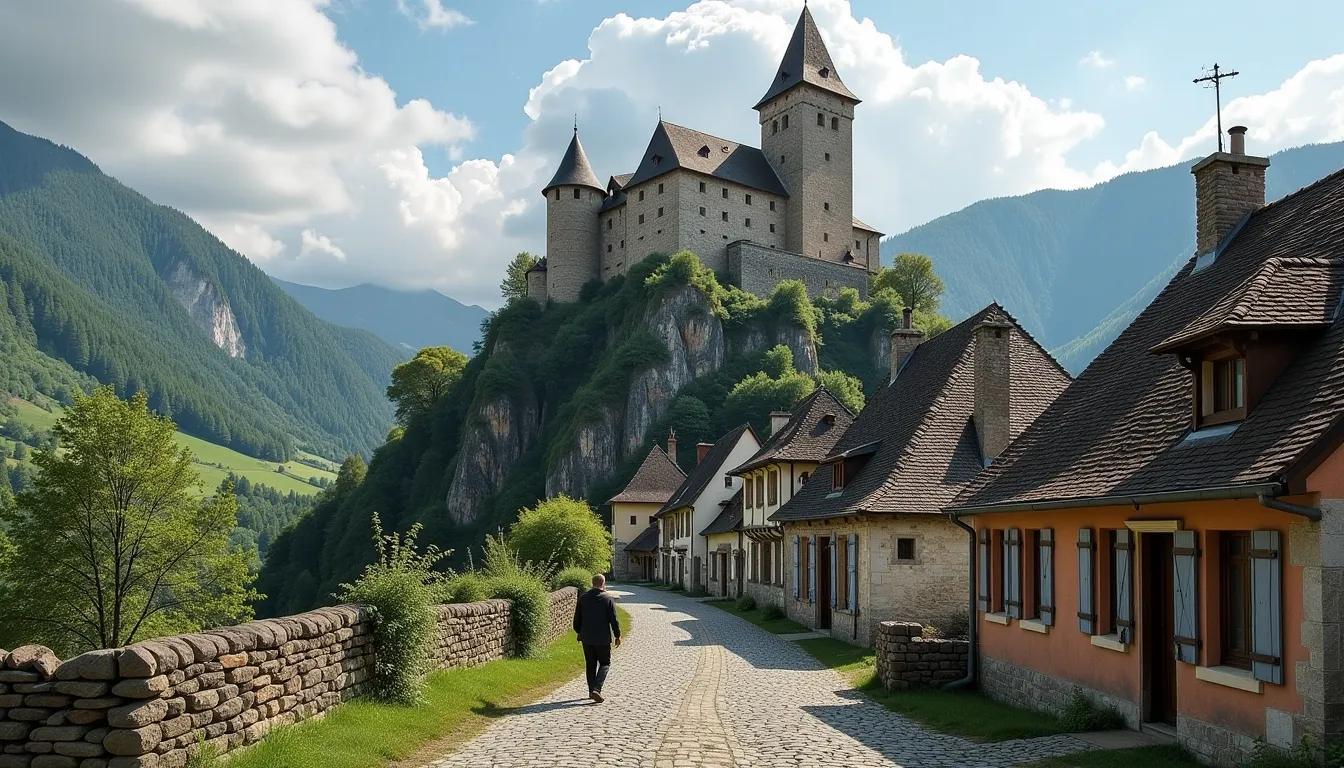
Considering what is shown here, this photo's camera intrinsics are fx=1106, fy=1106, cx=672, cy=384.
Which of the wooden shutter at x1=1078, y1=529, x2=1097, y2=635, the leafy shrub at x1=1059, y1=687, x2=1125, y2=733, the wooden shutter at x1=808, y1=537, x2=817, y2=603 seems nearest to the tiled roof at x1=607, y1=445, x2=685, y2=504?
the wooden shutter at x1=808, y1=537, x2=817, y2=603

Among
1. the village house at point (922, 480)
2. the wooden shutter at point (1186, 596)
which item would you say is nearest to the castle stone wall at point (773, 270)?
the village house at point (922, 480)

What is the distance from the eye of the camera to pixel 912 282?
360 ft

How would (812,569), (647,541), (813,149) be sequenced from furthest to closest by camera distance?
1. (813,149)
2. (647,541)
3. (812,569)

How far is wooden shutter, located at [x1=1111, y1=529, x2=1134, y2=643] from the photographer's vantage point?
1296cm

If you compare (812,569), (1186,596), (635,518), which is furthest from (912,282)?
(1186,596)

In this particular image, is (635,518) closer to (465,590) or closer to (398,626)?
(465,590)

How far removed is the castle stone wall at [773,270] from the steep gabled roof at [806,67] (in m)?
16.1

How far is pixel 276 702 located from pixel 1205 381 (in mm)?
10084

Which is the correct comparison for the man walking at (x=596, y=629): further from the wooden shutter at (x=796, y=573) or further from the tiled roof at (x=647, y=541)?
the tiled roof at (x=647, y=541)

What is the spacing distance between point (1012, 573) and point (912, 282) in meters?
95.8

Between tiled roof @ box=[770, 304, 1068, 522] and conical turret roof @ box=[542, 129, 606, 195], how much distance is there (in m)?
83.3

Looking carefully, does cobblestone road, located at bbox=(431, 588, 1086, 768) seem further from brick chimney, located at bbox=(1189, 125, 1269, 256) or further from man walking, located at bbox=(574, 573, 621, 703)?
brick chimney, located at bbox=(1189, 125, 1269, 256)

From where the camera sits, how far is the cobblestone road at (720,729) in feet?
37.1

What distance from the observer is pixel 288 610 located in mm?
97562
